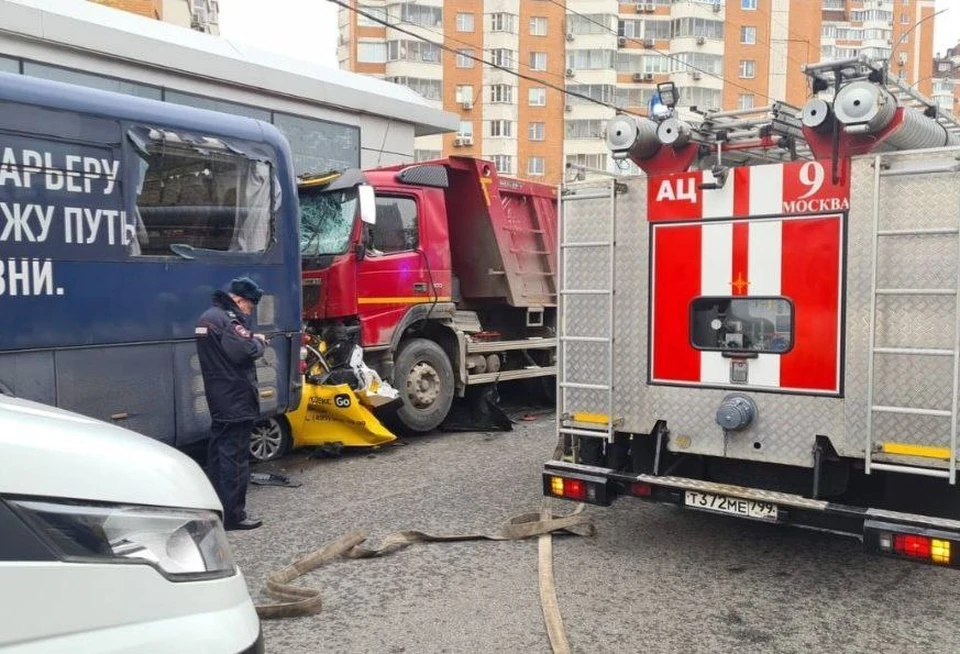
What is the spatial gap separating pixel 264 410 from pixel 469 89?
176ft

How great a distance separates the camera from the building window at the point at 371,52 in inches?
2262

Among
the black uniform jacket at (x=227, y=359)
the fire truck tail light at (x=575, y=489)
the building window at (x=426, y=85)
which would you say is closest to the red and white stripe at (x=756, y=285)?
the fire truck tail light at (x=575, y=489)

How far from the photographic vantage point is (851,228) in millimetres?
4465

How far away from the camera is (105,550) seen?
188cm

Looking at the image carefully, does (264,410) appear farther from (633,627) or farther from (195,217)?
(633,627)

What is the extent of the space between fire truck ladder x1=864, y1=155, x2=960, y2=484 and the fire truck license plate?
0.56 m

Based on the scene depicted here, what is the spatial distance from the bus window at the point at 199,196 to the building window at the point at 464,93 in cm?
5240

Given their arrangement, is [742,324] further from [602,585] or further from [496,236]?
[496,236]

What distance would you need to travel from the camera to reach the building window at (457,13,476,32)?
5884 centimetres

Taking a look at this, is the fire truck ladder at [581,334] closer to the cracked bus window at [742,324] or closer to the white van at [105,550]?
the cracked bus window at [742,324]

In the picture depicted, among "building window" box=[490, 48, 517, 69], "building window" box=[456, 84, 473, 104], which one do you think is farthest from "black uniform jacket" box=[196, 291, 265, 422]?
"building window" box=[490, 48, 517, 69]

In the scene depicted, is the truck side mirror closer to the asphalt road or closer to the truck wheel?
the truck wheel

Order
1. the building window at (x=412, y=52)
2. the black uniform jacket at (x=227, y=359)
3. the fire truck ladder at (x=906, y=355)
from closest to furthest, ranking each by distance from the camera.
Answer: the fire truck ladder at (x=906, y=355)
the black uniform jacket at (x=227, y=359)
the building window at (x=412, y=52)

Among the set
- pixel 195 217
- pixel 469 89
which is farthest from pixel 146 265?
pixel 469 89
